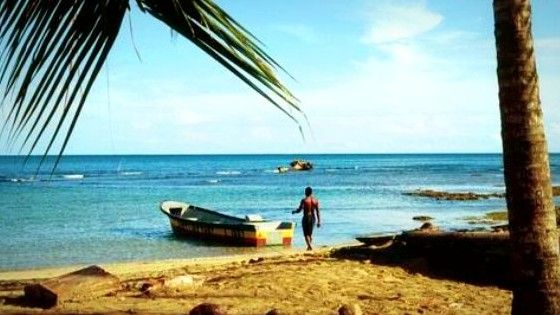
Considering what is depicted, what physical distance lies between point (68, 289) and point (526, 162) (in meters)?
6.13

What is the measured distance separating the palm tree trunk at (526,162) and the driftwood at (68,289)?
585 centimetres

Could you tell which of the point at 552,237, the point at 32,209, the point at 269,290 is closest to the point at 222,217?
the point at 269,290

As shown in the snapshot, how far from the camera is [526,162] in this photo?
3443mm

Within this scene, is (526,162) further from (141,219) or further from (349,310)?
(141,219)

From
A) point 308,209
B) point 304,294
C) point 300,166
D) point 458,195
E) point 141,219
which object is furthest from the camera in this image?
point 300,166

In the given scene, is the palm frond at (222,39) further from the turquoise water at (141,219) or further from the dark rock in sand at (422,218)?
the dark rock in sand at (422,218)

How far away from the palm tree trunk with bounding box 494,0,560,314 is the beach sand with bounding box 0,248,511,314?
290 centimetres

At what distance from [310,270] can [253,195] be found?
2850 cm

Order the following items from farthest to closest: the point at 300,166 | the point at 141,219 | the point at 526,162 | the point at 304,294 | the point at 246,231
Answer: the point at 300,166, the point at 141,219, the point at 246,231, the point at 304,294, the point at 526,162

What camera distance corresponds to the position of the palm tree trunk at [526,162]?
11.3 feet

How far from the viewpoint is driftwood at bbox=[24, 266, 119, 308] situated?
7219 millimetres

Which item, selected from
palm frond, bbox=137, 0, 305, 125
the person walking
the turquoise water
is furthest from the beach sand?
palm frond, bbox=137, 0, 305, 125

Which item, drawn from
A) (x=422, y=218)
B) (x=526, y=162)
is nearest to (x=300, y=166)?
(x=422, y=218)

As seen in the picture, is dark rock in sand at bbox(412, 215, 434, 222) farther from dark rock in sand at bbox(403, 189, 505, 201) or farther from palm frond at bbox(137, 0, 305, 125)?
palm frond at bbox(137, 0, 305, 125)
